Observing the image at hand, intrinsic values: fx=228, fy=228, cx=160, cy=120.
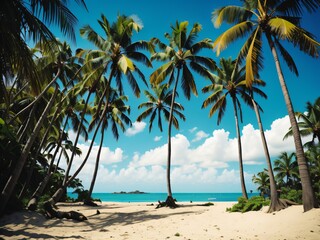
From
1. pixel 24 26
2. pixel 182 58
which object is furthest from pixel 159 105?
pixel 24 26

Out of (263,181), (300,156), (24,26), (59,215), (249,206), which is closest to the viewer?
(24,26)

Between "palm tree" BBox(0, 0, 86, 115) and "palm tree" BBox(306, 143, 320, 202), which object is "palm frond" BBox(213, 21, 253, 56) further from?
"palm tree" BBox(306, 143, 320, 202)

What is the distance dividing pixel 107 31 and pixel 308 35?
12.8 m

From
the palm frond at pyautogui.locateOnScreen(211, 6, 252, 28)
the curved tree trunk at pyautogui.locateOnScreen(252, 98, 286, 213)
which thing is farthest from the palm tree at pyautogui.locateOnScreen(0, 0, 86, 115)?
the curved tree trunk at pyautogui.locateOnScreen(252, 98, 286, 213)

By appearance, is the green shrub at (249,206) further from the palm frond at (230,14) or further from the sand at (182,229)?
the palm frond at (230,14)

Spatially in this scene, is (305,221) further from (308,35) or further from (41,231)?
(41,231)

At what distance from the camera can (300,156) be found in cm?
977

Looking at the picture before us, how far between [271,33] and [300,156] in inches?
258

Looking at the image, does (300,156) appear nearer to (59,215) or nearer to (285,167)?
(59,215)

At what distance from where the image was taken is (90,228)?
1010 centimetres

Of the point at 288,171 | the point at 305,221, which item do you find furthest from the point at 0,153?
the point at 288,171

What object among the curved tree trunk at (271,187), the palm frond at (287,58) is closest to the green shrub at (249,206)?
the curved tree trunk at (271,187)

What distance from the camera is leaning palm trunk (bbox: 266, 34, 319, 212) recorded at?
895 cm

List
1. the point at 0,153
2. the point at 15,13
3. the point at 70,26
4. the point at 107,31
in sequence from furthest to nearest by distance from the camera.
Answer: the point at 107,31
the point at 0,153
the point at 70,26
the point at 15,13
